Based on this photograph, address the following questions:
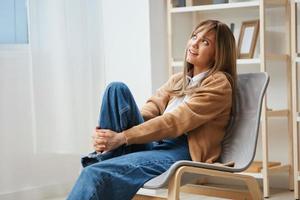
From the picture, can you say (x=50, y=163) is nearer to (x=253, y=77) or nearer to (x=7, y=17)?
(x=7, y=17)

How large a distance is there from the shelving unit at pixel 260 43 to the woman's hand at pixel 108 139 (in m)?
1.45

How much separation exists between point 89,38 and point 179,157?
1603 millimetres

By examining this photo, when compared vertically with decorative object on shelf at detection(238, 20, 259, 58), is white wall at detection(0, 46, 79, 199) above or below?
below

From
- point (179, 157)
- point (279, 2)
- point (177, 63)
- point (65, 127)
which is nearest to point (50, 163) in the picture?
point (65, 127)

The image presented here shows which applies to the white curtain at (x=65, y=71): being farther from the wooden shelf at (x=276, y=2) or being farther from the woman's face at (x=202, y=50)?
the woman's face at (x=202, y=50)

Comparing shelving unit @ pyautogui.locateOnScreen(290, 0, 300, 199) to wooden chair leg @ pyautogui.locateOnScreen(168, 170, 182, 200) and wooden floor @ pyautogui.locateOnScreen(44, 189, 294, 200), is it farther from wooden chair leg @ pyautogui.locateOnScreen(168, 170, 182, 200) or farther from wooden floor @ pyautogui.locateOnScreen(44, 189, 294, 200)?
wooden chair leg @ pyautogui.locateOnScreen(168, 170, 182, 200)

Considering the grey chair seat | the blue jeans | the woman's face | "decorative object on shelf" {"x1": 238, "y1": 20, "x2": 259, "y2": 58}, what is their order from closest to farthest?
1. the blue jeans
2. the grey chair seat
3. the woman's face
4. "decorative object on shelf" {"x1": 238, "y1": 20, "x2": 259, "y2": 58}

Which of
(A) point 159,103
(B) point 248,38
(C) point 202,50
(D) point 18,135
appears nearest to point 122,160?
(A) point 159,103

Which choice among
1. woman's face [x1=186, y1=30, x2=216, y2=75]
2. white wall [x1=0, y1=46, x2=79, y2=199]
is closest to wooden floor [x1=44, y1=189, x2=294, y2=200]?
white wall [x1=0, y1=46, x2=79, y2=199]

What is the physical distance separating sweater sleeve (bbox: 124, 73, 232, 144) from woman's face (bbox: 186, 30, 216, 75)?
0.12m

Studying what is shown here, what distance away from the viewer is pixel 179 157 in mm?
2348

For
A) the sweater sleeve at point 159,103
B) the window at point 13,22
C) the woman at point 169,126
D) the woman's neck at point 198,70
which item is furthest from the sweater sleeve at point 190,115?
the window at point 13,22

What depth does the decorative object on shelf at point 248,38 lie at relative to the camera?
11.9 feet

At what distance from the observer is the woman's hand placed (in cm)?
220
